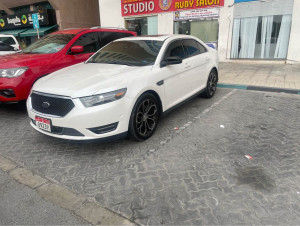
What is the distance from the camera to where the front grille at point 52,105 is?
3264mm

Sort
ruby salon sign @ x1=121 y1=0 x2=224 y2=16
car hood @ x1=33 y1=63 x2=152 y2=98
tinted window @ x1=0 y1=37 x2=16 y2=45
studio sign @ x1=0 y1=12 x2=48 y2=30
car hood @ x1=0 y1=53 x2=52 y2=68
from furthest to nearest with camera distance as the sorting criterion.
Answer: studio sign @ x1=0 y1=12 x2=48 y2=30, ruby salon sign @ x1=121 y1=0 x2=224 y2=16, tinted window @ x1=0 y1=37 x2=16 y2=45, car hood @ x1=0 y1=53 x2=52 y2=68, car hood @ x1=33 y1=63 x2=152 y2=98

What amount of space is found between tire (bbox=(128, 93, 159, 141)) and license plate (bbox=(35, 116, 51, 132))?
A: 3.79 feet

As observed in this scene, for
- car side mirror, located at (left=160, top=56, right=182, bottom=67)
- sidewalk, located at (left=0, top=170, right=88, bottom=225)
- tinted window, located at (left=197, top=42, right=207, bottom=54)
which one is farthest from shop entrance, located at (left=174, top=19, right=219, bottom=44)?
sidewalk, located at (left=0, top=170, right=88, bottom=225)

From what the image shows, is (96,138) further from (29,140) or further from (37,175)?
(29,140)

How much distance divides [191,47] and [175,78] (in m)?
1.28

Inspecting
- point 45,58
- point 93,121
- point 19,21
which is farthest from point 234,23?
point 19,21

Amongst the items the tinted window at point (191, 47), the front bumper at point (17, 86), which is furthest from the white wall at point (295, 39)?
the front bumper at point (17, 86)

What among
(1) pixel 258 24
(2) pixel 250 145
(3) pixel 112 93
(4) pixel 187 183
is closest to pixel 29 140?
(3) pixel 112 93

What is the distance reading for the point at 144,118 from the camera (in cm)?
385

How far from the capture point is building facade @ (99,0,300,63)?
1109cm

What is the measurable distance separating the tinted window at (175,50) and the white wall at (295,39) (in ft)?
28.4

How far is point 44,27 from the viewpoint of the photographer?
2136cm

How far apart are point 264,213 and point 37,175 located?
2.71 meters

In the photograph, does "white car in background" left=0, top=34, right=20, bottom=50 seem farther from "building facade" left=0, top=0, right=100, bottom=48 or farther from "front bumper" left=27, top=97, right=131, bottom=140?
"front bumper" left=27, top=97, right=131, bottom=140
